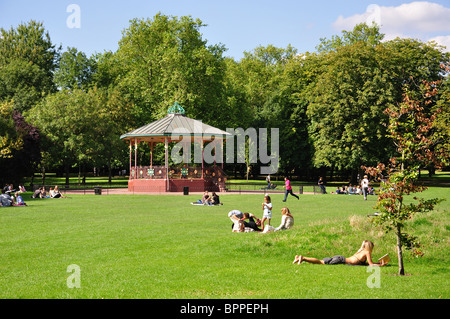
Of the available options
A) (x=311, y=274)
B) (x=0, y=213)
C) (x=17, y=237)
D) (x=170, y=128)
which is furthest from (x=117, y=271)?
(x=170, y=128)

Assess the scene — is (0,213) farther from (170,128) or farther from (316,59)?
(316,59)

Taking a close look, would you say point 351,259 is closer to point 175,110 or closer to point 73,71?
point 175,110

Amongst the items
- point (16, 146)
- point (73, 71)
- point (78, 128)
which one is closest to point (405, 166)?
point (16, 146)

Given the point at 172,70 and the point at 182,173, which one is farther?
the point at 172,70

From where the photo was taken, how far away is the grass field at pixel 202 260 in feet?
29.6

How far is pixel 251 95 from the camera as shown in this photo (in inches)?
2790

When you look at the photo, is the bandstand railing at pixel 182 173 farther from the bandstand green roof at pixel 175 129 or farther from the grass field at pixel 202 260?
the grass field at pixel 202 260

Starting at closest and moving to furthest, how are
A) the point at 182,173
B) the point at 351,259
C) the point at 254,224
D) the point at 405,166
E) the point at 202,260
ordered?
the point at 405,166 → the point at 202,260 → the point at 351,259 → the point at 254,224 → the point at 182,173

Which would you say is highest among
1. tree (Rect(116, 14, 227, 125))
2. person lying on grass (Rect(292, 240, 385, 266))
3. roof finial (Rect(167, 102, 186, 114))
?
tree (Rect(116, 14, 227, 125))

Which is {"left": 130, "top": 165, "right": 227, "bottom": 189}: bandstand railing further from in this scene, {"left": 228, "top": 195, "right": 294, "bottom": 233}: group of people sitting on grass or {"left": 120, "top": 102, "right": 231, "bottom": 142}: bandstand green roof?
{"left": 228, "top": 195, "right": 294, "bottom": 233}: group of people sitting on grass

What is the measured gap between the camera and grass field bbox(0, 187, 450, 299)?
355 inches

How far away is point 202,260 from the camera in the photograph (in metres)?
11.8

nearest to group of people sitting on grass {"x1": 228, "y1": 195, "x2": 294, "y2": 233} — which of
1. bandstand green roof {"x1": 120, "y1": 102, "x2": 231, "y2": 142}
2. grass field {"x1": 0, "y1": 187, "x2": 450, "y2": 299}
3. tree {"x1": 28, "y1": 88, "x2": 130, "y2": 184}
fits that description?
grass field {"x1": 0, "y1": 187, "x2": 450, "y2": 299}

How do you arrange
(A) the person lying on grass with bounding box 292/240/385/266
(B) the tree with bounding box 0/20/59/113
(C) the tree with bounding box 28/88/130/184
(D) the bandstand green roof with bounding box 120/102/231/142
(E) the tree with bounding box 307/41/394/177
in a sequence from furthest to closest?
(B) the tree with bounding box 0/20/59/113
(C) the tree with bounding box 28/88/130/184
(E) the tree with bounding box 307/41/394/177
(D) the bandstand green roof with bounding box 120/102/231/142
(A) the person lying on grass with bounding box 292/240/385/266
